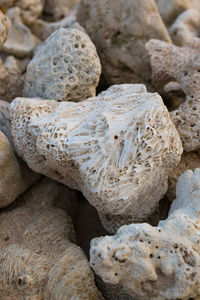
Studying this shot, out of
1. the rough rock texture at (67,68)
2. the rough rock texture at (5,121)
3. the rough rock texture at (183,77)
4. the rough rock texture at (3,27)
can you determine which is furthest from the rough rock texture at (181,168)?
the rough rock texture at (3,27)

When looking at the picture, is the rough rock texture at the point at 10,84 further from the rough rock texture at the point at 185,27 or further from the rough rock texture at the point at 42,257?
the rough rock texture at the point at 185,27

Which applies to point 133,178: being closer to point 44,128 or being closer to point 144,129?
point 144,129

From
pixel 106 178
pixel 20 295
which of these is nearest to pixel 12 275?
pixel 20 295

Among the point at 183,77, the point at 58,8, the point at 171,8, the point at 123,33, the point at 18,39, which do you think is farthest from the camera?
the point at 58,8

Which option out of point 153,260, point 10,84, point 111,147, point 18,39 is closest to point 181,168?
point 111,147

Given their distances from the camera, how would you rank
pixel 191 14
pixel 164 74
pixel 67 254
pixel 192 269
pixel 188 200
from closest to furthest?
A: pixel 192 269 < pixel 188 200 < pixel 67 254 < pixel 164 74 < pixel 191 14

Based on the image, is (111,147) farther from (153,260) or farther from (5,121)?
(5,121)

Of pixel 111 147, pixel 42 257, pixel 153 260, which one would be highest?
pixel 111 147
